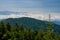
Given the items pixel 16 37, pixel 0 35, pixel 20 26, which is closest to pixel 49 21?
pixel 16 37

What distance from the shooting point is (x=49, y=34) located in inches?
717

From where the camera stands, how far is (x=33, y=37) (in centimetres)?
3991

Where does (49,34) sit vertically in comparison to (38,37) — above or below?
above

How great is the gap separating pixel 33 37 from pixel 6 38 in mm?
5140

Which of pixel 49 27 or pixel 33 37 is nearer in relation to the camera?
pixel 49 27

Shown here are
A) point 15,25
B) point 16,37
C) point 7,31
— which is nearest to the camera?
point 16,37

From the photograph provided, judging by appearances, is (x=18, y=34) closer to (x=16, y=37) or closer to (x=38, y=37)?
(x=16, y=37)

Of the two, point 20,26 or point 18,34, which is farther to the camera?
point 20,26

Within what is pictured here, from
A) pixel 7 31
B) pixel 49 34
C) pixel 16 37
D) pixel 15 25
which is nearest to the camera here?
pixel 49 34

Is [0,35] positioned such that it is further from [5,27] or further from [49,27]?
[49,27]

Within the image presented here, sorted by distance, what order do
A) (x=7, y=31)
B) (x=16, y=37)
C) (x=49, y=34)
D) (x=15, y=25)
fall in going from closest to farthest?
(x=49, y=34), (x=16, y=37), (x=7, y=31), (x=15, y=25)

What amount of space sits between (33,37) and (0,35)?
5.82 metres

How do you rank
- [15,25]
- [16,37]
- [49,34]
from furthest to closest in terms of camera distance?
[15,25]
[16,37]
[49,34]

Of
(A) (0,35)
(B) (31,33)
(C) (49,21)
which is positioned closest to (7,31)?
(A) (0,35)
